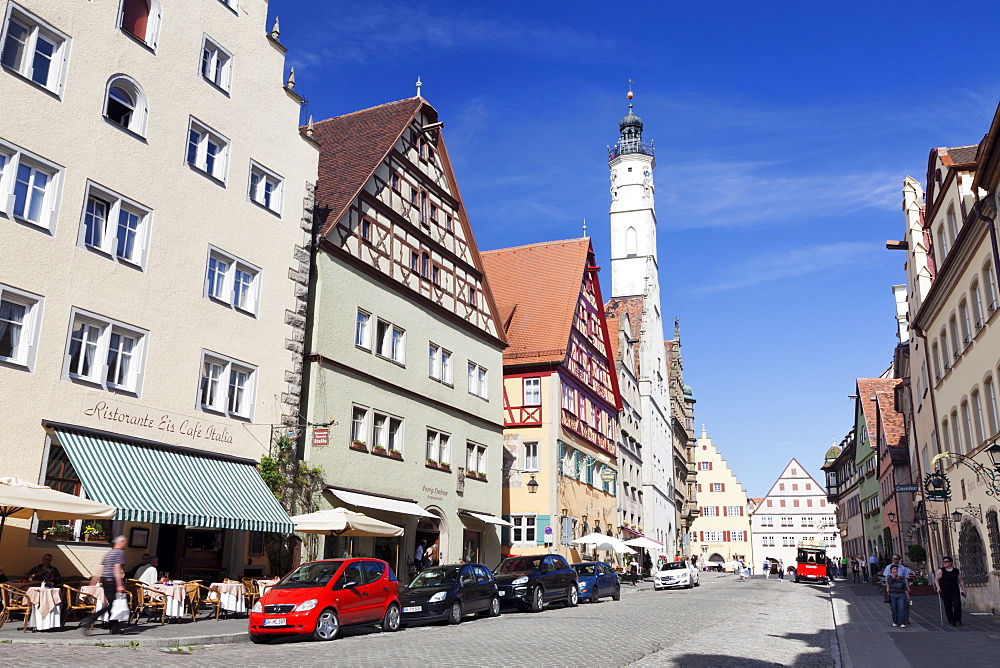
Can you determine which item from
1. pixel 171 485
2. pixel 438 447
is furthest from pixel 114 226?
pixel 438 447

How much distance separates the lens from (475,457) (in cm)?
3328

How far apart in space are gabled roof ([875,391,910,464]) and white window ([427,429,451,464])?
28052 mm

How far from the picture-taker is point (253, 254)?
22.7 metres

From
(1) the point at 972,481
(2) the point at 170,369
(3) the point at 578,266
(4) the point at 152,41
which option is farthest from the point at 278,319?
(3) the point at 578,266

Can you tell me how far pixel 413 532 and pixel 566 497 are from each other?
13105 millimetres

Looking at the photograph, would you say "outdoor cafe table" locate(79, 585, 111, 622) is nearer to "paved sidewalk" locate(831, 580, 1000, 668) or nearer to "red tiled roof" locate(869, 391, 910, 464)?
"paved sidewalk" locate(831, 580, 1000, 668)

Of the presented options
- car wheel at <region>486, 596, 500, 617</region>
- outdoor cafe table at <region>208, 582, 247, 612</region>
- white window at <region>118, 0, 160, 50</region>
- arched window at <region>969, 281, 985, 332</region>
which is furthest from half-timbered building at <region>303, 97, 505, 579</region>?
arched window at <region>969, 281, 985, 332</region>

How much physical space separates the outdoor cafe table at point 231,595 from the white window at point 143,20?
12.3 meters

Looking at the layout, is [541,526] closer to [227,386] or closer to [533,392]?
[533,392]

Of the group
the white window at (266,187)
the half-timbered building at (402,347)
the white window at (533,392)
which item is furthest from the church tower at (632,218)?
the white window at (266,187)

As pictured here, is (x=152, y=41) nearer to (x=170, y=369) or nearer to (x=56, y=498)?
(x=170, y=369)

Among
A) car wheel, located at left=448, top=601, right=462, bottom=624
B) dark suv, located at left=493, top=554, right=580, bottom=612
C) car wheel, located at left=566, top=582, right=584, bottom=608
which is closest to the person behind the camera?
car wheel, located at left=448, top=601, right=462, bottom=624

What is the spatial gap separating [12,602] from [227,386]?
24.3 ft

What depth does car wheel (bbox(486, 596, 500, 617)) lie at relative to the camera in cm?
2179
